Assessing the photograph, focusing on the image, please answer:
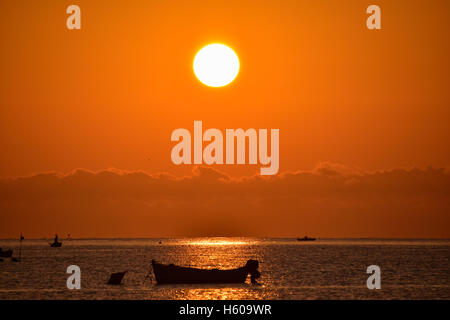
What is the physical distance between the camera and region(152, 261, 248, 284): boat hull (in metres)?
78.8

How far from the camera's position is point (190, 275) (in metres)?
78.6

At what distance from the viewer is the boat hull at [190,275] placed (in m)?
78.8

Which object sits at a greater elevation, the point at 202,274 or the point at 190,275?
the point at 202,274

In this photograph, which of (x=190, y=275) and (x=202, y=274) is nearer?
(x=202, y=274)
